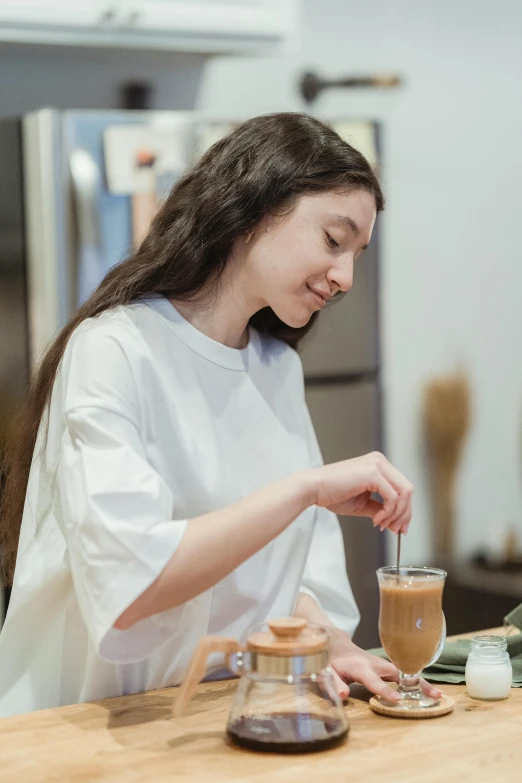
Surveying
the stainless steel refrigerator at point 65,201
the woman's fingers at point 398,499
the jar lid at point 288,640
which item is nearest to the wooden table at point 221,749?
the jar lid at point 288,640

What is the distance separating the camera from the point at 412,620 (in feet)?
4.29

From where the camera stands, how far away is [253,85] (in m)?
3.67

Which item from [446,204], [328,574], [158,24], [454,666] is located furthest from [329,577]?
[446,204]

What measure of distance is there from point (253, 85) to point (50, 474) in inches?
96.5

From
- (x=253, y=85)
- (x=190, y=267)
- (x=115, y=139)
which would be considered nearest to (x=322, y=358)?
(x=115, y=139)

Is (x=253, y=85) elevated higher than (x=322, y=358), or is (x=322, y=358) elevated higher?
(x=253, y=85)

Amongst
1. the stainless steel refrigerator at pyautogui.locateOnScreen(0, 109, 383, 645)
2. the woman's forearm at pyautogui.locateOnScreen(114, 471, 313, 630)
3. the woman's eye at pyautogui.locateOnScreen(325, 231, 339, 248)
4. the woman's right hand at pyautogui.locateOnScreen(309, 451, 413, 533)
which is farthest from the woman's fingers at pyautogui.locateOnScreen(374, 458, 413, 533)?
the stainless steel refrigerator at pyautogui.locateOnScreen(0, 109, 383, 645)

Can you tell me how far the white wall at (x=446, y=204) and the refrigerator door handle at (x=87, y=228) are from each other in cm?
111

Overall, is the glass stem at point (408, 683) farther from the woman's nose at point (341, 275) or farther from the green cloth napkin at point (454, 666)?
the woman's nose at point (341, 275)

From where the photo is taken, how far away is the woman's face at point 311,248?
1.52m

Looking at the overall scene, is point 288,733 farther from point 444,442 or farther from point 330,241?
point 444,442

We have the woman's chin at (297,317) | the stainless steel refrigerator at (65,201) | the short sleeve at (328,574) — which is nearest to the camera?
the woman's chin at (297,317)

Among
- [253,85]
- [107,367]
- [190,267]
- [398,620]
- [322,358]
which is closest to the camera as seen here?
[398,620]

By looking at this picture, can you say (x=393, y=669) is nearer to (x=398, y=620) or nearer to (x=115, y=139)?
(x=398, y=620)
